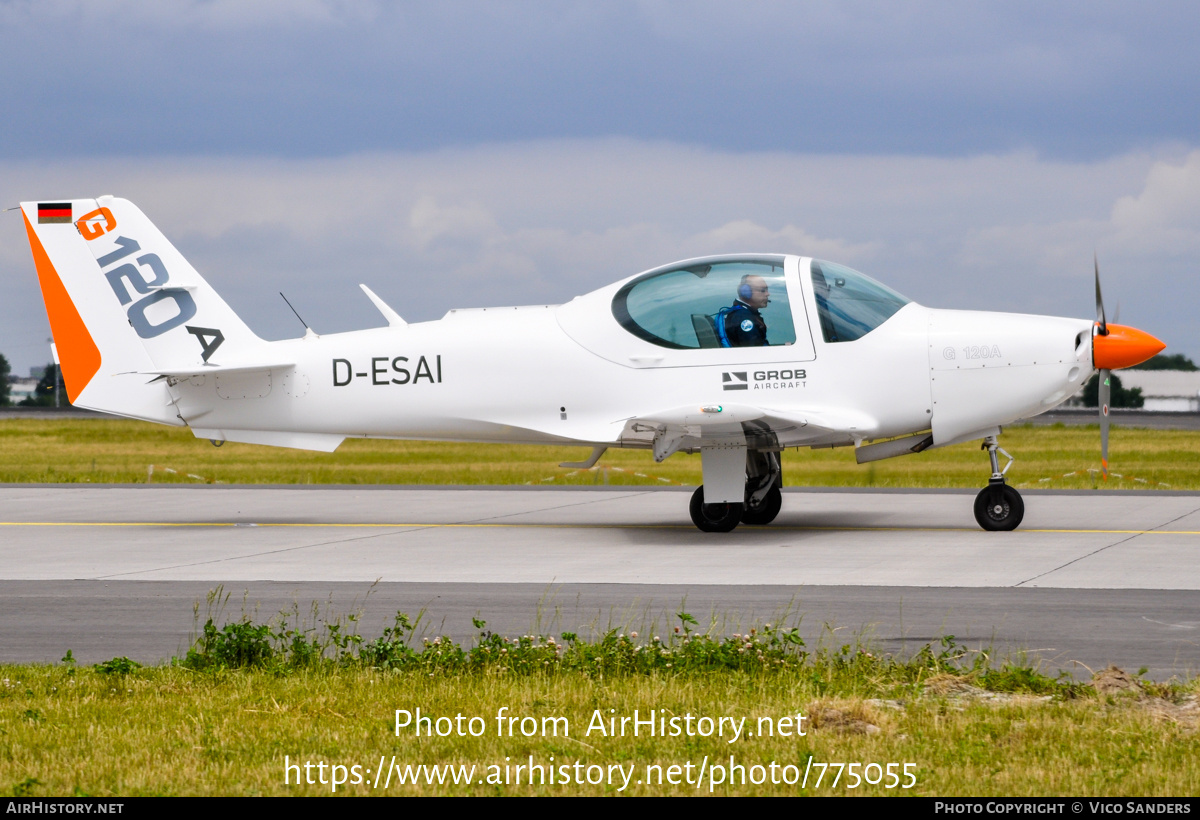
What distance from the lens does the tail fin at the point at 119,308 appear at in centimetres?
1580

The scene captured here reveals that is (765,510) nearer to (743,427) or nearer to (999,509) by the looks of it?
(743,427)

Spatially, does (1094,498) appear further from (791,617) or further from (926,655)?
(926,655)

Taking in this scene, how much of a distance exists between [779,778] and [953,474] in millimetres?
24524

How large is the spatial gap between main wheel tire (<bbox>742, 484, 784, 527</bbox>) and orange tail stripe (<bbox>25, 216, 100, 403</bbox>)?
836 cm

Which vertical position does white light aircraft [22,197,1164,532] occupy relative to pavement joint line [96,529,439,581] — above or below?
above

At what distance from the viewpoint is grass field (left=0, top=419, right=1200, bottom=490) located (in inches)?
1051

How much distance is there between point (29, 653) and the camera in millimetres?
7805

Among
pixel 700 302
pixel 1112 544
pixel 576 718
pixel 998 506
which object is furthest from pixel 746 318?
pixel 576 718

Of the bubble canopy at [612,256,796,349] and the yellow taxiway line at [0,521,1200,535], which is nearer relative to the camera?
the bubble canopy at [612,256,796,349]

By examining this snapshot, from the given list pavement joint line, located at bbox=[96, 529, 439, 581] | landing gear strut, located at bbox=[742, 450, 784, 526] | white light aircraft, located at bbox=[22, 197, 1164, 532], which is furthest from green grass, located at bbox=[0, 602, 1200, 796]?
landing gear strut, located at bbox=[742, 450, 784, 526]

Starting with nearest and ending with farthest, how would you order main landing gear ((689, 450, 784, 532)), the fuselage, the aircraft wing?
the aircraft wing, the fuselage, main landing gear ((689, 450, 784, 532))

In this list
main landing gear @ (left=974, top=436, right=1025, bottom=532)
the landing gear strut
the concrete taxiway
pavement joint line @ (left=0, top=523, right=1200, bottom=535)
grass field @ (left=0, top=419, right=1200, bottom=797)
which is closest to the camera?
grass field @ (left=0, top=419, right=1200, bottom=797)

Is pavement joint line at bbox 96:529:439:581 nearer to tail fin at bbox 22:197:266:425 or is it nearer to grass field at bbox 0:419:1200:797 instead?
tail fin at bbox 22:197:266:425

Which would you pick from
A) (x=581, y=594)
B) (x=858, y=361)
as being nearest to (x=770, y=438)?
(x=858, y=361)
